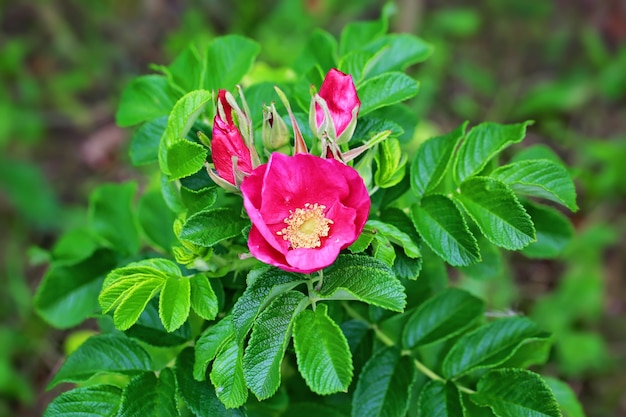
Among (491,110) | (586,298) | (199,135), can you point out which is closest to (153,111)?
(199,135)

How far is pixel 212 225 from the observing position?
3.63ft

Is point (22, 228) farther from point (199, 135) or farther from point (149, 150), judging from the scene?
point (199, 135)

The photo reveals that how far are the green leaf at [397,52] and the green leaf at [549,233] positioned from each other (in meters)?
0.43

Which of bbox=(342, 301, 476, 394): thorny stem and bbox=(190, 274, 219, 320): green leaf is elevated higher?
bbox=(190, 274, 219, 320): green leaf

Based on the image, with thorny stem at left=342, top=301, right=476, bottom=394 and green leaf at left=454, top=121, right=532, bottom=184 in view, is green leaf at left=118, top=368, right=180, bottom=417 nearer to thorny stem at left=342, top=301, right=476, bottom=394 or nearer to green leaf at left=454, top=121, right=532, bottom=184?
thorny stem at left=342, top=301, right=476, bottom=394

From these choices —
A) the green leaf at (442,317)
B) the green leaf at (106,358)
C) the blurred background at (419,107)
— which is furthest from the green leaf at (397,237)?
the blurred background at (419,107)

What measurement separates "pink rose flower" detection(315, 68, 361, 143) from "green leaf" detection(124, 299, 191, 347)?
49 centimetres

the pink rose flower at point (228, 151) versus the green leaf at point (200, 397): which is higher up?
the pink rose flower at point (228, 151)

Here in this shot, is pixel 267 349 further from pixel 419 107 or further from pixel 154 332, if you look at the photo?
pixel 419 107

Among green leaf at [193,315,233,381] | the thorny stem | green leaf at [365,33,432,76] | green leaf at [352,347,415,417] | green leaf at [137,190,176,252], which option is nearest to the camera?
green leaf at [193,315,233,381]

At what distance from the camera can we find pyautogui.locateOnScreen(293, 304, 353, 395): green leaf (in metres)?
1.02

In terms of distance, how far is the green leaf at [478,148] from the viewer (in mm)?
1298

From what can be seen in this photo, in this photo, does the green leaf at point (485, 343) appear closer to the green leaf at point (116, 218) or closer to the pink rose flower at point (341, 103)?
the pink rose flower at point (341, 103)

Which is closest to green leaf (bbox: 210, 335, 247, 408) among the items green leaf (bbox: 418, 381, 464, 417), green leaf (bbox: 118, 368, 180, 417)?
green leaf (bbox: 118, 368, 180, 417)
